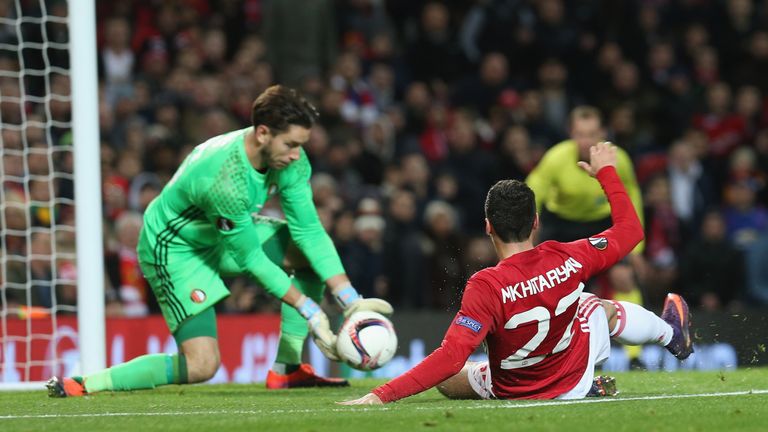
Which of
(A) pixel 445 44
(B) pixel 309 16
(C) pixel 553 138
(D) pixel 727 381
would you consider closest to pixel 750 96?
(C) pixel 553 138

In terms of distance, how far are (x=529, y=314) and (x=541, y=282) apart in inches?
6.2

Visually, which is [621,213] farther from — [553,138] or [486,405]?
[553,138]

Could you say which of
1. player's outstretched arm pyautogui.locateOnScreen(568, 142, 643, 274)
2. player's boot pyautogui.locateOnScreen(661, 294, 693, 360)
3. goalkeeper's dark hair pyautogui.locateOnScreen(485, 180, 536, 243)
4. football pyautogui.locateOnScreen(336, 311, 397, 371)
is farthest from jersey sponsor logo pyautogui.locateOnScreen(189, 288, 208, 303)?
player's boot pyautogui.locateOnScreen(661, 294, 693, 360)

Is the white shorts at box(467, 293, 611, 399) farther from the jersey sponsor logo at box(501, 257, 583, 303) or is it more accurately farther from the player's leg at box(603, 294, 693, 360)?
the jersey sponsor logo at box(501, 257, 583, 303)

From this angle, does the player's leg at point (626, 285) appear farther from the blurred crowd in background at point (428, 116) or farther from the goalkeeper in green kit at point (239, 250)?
the goalkeeper in green kit at point (239, 250)

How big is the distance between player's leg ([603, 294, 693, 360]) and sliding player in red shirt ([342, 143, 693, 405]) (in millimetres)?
28

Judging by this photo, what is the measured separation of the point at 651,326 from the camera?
23.0ft

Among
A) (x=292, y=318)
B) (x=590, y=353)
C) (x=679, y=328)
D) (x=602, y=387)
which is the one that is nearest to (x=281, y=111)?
(x=292, y=318)

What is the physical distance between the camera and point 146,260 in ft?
26.8

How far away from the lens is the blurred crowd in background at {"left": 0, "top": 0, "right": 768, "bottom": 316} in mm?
12516

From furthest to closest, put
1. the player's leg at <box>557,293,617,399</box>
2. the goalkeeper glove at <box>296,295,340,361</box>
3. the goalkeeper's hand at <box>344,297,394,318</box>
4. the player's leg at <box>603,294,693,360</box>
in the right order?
the goalkeeper's hand at <box>344,297,394,318</box> < the goalkeeper glove at <box>296,295,340,361</box> < the player's leg at <box>603,294,693,360</box> < the player's leg at <box>557,293,617,399</box>

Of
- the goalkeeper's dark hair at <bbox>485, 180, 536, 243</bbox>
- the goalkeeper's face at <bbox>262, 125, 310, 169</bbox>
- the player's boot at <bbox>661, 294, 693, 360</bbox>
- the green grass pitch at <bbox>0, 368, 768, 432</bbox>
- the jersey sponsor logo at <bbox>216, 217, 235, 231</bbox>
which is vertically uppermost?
the goalkeeper's face at <bbox>262, 125, 310, 169</bbox>

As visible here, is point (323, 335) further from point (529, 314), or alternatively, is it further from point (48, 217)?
point (48, 217)

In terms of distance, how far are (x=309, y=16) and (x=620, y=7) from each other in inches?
166
